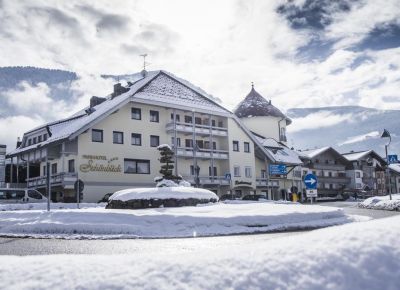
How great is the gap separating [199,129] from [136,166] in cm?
823

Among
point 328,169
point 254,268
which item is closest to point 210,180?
point 328,169

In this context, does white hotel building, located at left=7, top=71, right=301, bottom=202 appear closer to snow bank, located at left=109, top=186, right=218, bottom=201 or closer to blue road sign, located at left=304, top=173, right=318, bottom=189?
snow bank, located at left=109, top=186, right=218, bottom=201

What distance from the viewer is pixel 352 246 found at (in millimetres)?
3012

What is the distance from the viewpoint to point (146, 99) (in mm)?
39375

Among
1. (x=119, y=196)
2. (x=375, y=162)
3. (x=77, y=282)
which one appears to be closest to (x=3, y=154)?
(x=119, y=196)

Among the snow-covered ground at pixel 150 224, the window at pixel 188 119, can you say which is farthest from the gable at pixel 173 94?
the snow-covered ground at pixel 150 224

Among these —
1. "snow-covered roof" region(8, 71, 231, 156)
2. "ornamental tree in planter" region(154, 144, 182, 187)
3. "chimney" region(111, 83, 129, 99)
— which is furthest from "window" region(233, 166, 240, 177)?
"ornamental tree in planter" region(154, 144, 182, 187)

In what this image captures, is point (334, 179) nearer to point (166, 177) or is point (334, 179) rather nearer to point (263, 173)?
point (263, 173)

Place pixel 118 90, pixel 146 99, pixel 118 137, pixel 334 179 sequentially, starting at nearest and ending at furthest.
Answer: pixel 118 137 < pixel 146 99 < pixel 118 90 < pixel 334 179

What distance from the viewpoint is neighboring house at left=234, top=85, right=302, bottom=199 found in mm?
52812

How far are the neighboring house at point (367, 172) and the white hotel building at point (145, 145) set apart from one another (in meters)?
28.8

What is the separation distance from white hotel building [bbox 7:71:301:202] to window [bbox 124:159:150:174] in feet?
0.30

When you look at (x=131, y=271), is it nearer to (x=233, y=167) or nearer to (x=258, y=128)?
(x=233, y=167)

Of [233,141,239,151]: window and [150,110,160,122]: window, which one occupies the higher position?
[150,110,160,122]: window
